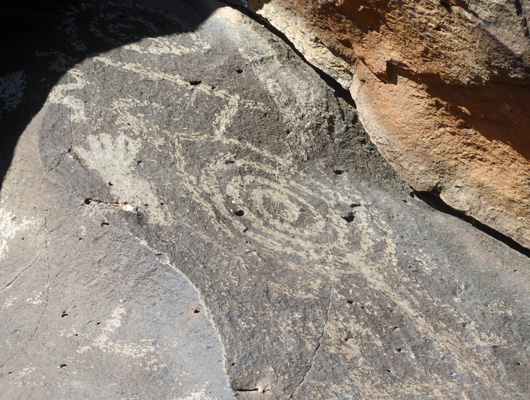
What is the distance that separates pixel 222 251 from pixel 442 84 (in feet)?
3.22

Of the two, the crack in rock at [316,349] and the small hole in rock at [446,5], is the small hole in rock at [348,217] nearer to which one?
the crack in rock at [316,349]

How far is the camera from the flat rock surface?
1.74m

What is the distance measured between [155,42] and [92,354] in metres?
1.36

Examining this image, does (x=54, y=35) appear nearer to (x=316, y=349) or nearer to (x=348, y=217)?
(x=348, y=217)

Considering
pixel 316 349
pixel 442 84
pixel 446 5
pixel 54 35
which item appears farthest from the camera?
pixel 54 35

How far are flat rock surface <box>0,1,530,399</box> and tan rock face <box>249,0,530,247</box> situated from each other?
0.38 feet

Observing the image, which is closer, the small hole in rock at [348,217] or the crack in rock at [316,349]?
the crack in rock at [316,349]

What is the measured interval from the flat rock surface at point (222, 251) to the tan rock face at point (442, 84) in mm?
117

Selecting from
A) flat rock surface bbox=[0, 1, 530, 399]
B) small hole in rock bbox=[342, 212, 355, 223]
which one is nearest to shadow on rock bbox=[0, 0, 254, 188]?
flat rock surface bbox=[0, 1, 530, 399]

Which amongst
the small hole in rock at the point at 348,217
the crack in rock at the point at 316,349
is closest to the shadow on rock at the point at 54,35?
the small hole in rock at the point at 348,217

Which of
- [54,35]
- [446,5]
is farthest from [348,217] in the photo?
[54,35]

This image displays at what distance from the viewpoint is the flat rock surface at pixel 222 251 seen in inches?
68.6

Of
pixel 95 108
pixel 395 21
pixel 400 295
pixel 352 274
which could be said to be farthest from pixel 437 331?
pixel 95 108

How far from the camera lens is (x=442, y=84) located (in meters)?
2.08
